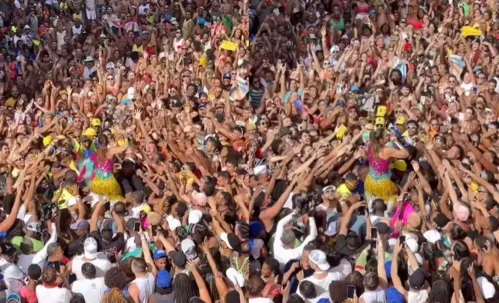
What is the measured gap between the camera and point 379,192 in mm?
6051

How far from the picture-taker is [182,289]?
4.68 meters

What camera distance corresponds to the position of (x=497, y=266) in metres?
4.67

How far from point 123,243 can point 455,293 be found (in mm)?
2165

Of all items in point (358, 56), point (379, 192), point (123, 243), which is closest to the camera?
point (123, 243)

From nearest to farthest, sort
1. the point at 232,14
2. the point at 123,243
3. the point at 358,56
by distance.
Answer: the point at 123,243 → the point at 358,56 → the point at 232,14

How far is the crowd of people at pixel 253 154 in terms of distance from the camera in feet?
15.7

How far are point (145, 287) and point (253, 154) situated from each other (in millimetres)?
2295

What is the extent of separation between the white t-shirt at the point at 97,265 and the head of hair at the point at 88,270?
97 mm

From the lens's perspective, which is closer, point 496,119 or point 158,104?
point 496,119

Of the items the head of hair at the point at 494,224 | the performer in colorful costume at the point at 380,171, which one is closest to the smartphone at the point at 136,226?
the performer in colorful costume at the point at 380,171

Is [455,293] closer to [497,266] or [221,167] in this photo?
[497,266]

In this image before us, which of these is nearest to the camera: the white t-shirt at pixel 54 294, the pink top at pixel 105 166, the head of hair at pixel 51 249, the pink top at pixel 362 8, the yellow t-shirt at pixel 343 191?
the white t-shirt at pixel 54 294

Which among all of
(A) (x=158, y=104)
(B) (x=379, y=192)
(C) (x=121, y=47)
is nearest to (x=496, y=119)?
(B) (x=379, y=192)

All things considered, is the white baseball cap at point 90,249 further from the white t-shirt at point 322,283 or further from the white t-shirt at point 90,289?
the white t-shirt at point 322,283
